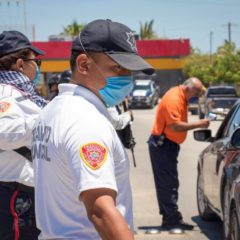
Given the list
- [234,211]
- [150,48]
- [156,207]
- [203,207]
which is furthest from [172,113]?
[150,48]

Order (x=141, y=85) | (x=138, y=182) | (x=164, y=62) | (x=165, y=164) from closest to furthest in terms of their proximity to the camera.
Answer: (x=165, y=164) → (x=138, y=182) → (x=141, y=85) → (x=164, y=62)

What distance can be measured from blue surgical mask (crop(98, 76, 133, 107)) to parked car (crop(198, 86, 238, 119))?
27.1m

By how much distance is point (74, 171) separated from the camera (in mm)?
2387

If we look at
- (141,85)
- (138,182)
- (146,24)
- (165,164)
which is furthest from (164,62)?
(165,164)

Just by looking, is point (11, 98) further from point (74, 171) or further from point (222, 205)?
point (222, 205)

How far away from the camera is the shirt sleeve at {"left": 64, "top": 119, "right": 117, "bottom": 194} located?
7.69 feet

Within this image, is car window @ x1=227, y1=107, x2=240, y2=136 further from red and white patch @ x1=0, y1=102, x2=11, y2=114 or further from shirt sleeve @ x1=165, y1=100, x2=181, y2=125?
red and white patch @ x1=0, y1=102, x2=11, y2=114

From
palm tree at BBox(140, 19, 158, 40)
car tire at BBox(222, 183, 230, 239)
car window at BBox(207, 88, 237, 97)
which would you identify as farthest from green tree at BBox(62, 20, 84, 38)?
car tire at BBox(222, 183, 230, 239)

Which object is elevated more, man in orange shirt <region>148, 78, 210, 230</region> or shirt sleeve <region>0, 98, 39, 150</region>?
shirt sleeve <region>0, 98, 39, 150</region>

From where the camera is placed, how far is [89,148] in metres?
2.34

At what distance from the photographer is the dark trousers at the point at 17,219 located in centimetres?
363

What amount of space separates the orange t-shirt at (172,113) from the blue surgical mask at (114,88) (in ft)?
15.9

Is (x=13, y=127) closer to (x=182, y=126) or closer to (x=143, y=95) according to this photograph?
(x=182, y=126)

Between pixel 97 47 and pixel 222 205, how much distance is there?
14.4ft
